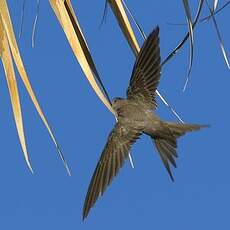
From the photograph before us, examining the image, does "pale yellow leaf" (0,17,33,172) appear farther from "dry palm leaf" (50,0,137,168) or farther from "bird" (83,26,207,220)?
"bird" (83,26,207,220)

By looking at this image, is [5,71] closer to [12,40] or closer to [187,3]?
[12,40]

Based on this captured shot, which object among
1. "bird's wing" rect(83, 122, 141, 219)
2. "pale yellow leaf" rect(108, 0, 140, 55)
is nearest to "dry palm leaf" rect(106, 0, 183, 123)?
"pale yellow leaf" rect(108, 0, 140, 55)

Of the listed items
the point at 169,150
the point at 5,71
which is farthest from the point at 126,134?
the point at 5,71

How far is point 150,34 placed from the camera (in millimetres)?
1732

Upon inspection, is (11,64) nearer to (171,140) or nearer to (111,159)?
(111,159)

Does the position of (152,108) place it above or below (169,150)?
above

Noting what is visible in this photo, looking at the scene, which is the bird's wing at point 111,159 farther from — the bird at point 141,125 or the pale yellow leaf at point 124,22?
the pale yellow leaf at point 124,22

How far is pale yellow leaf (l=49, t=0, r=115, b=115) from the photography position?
47.9 inches

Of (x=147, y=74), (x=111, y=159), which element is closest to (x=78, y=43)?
(x=111, y=159)

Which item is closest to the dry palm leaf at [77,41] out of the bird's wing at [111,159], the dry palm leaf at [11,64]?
the dry palm leaf at [11,64]

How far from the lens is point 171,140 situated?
202 cm

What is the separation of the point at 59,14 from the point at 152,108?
0.97 metres

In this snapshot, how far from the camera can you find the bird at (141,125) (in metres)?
1.74

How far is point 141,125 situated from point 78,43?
900mm
